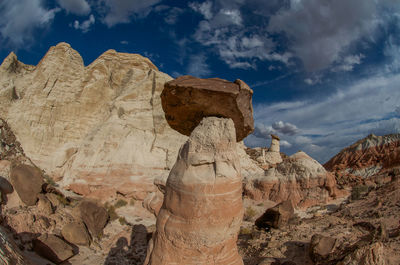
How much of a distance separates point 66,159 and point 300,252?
39.5ft

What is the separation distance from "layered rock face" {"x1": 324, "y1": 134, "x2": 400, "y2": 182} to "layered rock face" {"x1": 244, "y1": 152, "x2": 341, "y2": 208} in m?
14.1

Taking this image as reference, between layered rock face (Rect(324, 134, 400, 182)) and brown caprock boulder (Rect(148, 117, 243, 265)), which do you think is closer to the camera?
brown caprock boulder (Rect(148, 117, 243, 265))

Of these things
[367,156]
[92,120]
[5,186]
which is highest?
[92,120]

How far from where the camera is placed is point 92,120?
13.0 meters

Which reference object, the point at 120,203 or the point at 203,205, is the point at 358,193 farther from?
the point at 120,203

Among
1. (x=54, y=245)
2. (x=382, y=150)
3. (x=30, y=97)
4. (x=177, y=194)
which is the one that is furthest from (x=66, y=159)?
(x=382, y=150)

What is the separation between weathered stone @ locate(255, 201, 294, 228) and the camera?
25.4 ft

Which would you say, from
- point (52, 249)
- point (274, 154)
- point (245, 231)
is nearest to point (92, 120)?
point (52, 249)

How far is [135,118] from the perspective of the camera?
40.7ft

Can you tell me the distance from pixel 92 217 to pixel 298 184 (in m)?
8.95

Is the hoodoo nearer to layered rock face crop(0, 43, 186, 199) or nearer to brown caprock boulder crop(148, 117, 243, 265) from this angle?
brown caprock boulder crop(148, 117, 243, 265)

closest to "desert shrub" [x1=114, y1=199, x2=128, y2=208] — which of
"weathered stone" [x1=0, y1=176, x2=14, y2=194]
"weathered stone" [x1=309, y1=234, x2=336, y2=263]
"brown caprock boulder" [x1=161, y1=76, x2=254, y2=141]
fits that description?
"weathered stone" [x1=0, y1=176, x2=14, y2=194]

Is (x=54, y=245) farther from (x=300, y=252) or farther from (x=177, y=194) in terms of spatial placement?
(x=300, y=252)

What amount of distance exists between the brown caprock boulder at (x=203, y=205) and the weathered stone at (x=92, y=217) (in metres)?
5.00
